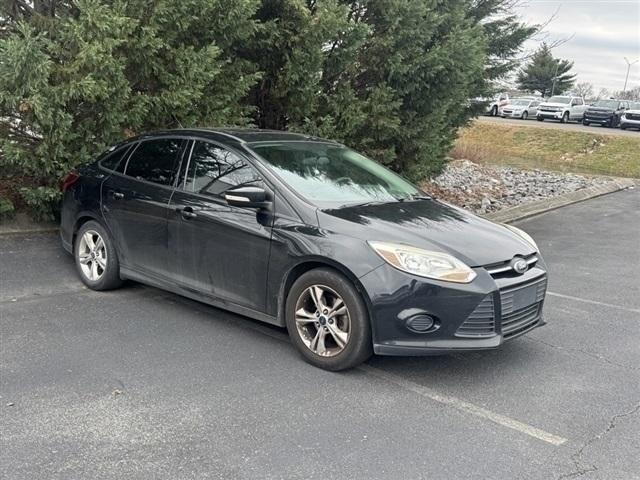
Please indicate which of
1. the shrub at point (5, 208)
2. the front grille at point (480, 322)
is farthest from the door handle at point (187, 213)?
the shrub at point (5, 208)

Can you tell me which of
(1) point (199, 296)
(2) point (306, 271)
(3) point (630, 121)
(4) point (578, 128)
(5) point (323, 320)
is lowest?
(1) point (199, 296)

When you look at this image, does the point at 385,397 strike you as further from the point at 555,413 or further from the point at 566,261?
the point at 566,261

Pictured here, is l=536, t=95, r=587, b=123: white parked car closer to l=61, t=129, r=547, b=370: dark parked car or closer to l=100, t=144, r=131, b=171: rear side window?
l=61, t=129, r=547, b=370: dark parked car

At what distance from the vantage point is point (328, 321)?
13.8ft

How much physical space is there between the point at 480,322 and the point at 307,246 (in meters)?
1.25

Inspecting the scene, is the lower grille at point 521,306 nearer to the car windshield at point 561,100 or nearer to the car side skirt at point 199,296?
the car side skirt at point 199,296

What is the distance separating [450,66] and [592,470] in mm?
6995

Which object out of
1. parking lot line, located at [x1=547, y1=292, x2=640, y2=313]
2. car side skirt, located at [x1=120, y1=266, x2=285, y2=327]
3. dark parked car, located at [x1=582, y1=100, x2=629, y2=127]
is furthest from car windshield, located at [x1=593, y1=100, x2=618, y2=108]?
car side skirt, located at [x1=120, y1=266, x2=285, y2=327]

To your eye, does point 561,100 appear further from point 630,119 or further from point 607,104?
point 630,119

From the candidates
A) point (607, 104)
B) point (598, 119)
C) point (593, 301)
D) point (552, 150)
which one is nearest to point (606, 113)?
point (598, 119)

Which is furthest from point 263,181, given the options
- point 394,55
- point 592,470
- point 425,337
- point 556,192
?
point 556,192

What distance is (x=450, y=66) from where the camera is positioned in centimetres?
909

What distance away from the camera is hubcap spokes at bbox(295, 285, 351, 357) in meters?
4.16

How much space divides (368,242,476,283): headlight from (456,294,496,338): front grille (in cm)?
19
